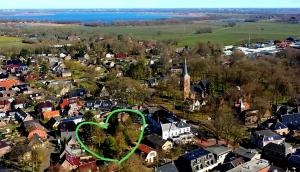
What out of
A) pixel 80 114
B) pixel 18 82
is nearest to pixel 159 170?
pixel 80 114

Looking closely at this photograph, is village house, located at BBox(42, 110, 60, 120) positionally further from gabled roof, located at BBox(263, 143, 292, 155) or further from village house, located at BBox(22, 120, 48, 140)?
gabled roof, located at BBox(263, 143, 292, 155)

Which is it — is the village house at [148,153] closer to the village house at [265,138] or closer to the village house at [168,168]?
the village house at [168,168]

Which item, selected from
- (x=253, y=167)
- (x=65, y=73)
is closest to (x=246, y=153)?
(x=253, y=167)

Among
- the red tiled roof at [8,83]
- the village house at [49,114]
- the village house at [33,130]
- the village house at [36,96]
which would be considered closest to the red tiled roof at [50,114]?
the village house at [49,114]

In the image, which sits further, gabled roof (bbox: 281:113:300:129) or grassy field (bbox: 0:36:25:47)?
grassy field (bbox: 0:36:25:47)

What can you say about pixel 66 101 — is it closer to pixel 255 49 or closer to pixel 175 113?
pixel 175 113

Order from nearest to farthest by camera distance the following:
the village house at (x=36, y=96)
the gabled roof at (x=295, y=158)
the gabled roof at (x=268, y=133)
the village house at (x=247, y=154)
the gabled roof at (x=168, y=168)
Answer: the gabled roof at (x=168, y=168) → the gabled roof at (x=295, y=158) → the village house at (x=247, y=154) → the gabled roof at (x=268, y=133) → the village house at (x=36, y=96)

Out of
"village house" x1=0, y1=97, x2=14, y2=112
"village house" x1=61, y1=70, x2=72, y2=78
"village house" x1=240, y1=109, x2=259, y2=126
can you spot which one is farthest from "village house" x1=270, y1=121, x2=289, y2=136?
"village house" x1=61, y1=70, x2=72, y2=78

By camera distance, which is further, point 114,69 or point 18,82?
point 114,69

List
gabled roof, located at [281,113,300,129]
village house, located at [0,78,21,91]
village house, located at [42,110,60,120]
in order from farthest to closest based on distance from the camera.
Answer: village house, located at [0,78,21,91] < village house, located at [42,110,60,120] < gabled roof, located at [281,113,300,129]
